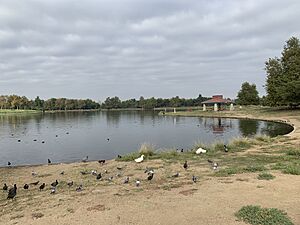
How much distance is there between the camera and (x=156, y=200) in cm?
1019

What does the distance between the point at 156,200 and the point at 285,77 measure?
59392 mm

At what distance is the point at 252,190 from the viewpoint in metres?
10.8

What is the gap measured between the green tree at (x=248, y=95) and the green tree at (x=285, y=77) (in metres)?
31.7

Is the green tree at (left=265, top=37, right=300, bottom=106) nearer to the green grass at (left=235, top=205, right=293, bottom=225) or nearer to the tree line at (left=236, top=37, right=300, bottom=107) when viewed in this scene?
the tree line at (left=236, top=37, right=300, bottom=107)

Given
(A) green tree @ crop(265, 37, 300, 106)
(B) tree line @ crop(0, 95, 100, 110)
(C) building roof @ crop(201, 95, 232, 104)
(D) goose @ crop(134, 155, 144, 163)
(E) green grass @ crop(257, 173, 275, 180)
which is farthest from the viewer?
(B) tree line @ crop(0, 95, 100, 110)

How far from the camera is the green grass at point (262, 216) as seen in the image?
7.83 metres

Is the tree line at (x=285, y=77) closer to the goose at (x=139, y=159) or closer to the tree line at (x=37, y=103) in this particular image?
the goose at (x=139, y=159)

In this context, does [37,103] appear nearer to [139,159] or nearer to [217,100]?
[217,100]

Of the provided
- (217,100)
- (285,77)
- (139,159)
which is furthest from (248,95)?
(139,159)

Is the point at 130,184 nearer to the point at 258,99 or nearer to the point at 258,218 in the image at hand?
the point at 258,218

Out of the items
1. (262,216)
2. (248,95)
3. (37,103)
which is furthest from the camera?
(37,103)

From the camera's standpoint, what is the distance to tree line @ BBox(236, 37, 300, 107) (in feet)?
193

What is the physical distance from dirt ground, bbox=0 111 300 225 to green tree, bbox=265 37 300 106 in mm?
50212

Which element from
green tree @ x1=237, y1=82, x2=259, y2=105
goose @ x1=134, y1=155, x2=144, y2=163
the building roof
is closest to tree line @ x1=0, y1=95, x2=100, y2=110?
the building roof
